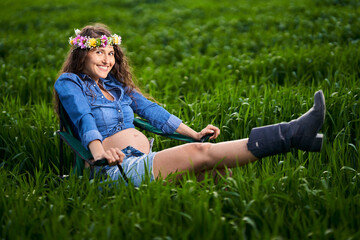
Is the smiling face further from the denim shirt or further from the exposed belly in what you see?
the exposed belly

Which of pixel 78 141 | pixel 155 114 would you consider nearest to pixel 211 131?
pixel 155 114

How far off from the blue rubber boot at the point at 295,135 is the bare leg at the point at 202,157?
0.08 m

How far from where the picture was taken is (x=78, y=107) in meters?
2.96

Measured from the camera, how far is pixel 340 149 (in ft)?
11.1

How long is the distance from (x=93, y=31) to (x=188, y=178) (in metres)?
1.26

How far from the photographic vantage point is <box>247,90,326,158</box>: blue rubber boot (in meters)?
2.68

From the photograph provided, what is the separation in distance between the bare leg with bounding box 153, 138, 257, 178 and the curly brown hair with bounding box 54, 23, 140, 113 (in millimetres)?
761

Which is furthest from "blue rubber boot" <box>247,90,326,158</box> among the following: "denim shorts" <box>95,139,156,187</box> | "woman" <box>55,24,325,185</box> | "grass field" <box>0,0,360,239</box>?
"denim shorts" <box>95,139,156,187</box>

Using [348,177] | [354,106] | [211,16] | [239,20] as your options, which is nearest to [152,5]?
[211,16]

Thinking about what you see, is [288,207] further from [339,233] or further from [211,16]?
[211,16]

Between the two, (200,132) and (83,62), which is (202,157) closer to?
(200,132)

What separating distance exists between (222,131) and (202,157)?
1.15m

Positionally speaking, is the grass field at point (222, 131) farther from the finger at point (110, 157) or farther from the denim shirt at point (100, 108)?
the denim shirt at point (100, 108)

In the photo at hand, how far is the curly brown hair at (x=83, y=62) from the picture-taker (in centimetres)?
327
